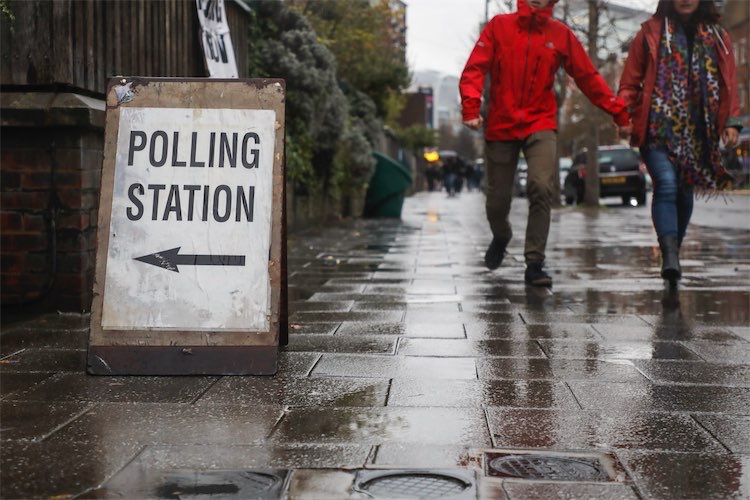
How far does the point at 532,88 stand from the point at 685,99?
40.9 inches

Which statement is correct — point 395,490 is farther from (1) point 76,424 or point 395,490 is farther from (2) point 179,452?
(1) point 76,424

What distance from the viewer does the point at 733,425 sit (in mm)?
3684

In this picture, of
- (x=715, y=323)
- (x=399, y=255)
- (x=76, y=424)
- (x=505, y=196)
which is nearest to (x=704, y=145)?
(x=505, y=196)

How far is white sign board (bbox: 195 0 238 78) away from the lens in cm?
970

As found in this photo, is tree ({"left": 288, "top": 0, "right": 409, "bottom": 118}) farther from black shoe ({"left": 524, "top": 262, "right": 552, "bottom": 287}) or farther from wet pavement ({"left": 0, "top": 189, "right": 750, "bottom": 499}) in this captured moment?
wet pavement ({"left": 0, "top": 189, "right": 750, "bottom": 499})

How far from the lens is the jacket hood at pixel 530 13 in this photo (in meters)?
7.48

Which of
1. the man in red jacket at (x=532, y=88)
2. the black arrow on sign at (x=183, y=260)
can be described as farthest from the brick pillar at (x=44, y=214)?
the man in red jacket at (x=532, y=88)

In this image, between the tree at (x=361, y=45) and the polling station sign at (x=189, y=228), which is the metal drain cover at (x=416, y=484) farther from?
the tree at (x=361, y=45)

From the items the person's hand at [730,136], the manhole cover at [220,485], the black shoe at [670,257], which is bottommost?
the manhole cover at [220,485]

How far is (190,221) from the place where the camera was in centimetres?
467

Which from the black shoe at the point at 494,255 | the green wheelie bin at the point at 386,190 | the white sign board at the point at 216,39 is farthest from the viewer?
the green wheelie bin at the point at 386,190

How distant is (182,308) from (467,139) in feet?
472

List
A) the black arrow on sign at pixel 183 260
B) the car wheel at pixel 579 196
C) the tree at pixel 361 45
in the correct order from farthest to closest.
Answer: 1. the car wheel at pixel 579 196
2. the tree at pixel 361 45
3. the black arrow on sign at pixel 183 260

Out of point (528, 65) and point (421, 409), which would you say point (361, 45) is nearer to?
Result: point (528, 65)
